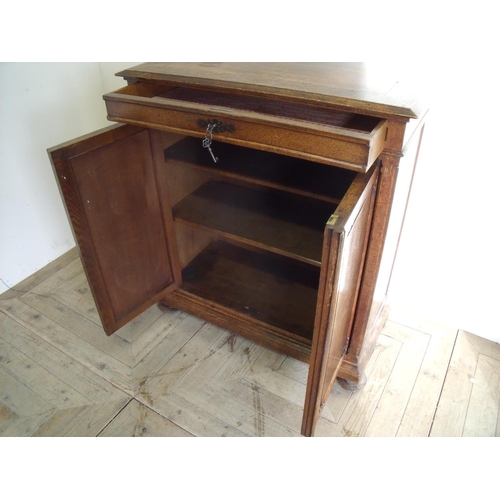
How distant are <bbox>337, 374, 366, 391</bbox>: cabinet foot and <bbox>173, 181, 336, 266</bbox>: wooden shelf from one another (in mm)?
412

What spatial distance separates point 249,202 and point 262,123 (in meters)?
0.50

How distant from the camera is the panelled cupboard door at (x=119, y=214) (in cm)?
96

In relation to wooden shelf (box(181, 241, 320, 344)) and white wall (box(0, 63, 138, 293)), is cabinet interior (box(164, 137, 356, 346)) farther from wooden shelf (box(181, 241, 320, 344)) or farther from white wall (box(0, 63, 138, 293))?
white wall (box(0, 63, 138, 293))

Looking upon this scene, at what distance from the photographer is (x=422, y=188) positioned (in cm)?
122

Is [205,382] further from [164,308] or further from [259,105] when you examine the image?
[259,105]

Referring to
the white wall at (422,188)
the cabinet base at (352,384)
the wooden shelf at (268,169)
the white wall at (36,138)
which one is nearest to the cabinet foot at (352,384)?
the cabinet base at (352,384)

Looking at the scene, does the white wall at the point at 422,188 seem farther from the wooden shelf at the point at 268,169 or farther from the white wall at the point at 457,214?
the wooden shelf at the point at 268,169

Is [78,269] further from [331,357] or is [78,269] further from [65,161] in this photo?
[331,357]

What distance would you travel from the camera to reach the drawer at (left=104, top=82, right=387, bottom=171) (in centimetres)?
76

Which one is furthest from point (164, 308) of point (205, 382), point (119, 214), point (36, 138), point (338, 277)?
point (338, 277)

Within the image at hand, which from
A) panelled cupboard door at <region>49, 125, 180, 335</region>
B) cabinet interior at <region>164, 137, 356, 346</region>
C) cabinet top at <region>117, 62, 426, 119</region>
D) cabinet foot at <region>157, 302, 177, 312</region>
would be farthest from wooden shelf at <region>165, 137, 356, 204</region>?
cabinet foot at <region>157, 302, 177, 312</region>

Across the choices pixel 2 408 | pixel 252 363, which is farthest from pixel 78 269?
pixel 252 363

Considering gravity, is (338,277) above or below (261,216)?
above

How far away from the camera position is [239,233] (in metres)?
1.17
